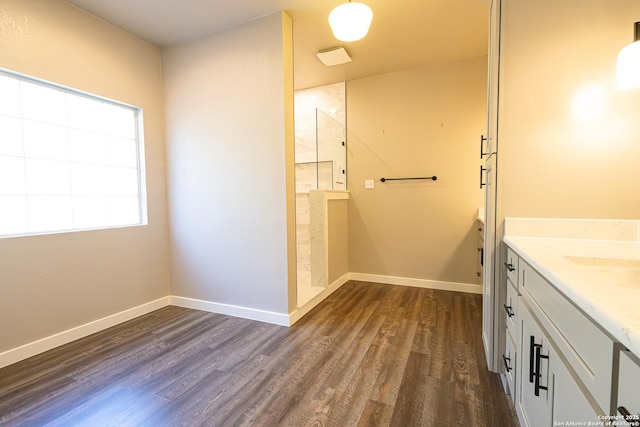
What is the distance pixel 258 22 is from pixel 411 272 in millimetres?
3026

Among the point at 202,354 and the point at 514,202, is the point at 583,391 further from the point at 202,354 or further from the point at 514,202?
the point at 202,354

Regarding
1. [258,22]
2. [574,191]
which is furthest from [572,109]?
[258,22]

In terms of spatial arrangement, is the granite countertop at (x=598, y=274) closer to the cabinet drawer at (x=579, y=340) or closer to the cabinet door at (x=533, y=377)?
the cabinet drawer at (x=579, y=340)

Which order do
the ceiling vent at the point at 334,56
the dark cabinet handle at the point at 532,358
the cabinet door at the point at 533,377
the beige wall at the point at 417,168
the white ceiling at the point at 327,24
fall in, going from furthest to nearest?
the beige wall at the point at 417,168 → the ceiling vent at the point at 334,56 → the white ceiling at the point at 327,24 → the dark cabinet handle at the point at 532,358 → the cabinet door at the point at 533,377

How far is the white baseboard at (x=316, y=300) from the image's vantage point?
2472mm

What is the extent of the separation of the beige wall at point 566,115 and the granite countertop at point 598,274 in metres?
0.22

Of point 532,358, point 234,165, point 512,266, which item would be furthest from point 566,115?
point 234,165

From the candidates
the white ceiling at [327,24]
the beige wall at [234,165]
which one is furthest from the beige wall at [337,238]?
the white ceiling at [327,24]

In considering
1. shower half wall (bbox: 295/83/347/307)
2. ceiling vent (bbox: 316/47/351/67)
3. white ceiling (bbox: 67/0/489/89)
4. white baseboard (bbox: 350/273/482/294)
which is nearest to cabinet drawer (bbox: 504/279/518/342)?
white baseboard (bbox: 350/273/482/294)

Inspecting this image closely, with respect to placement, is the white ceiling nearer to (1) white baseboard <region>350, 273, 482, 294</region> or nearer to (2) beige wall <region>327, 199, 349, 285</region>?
(2) beige wall <region>327, 199, 349, 285</region>

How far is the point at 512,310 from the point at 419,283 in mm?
2000

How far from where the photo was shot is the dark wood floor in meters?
1.40

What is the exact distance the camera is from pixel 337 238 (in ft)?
11.2

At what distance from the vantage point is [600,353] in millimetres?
611
